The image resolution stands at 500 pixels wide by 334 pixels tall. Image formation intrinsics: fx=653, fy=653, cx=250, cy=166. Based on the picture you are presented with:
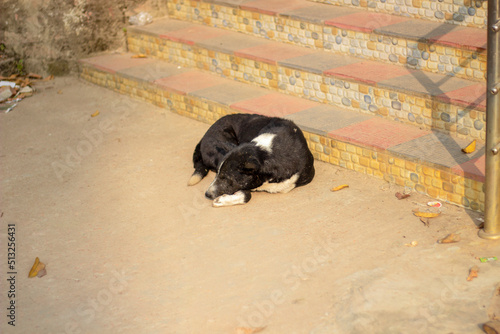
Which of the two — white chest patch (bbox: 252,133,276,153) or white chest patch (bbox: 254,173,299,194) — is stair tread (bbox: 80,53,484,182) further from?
white chest patch (bbox: 254,173,299,194)

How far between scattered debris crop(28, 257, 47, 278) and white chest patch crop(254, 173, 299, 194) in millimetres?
1849

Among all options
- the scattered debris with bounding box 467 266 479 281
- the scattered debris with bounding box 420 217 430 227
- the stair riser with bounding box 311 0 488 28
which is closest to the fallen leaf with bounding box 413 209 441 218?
the scattered debris with bounding box 420 217 430 227

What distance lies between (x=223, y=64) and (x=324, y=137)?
6.96 ft

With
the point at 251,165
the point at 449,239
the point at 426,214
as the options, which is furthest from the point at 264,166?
the point at 449,239

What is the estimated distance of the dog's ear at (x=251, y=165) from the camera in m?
5.36

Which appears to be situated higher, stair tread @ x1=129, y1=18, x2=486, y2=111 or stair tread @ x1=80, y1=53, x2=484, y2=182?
stair tread @ x1=129, y1=18, x2=486, y2=111

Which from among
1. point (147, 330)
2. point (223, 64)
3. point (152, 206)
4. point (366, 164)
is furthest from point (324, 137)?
point (147, 330)

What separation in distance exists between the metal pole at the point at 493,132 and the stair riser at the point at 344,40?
1501 mm

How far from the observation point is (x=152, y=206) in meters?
5.51

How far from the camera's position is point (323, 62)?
6703 mm

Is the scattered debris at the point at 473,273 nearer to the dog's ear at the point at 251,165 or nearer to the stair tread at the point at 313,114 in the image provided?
the stair tread at the point at 313,114

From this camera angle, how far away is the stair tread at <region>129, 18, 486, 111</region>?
5602mm

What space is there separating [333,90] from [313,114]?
13.2 inches

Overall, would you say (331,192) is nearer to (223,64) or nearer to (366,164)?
(366,164)
